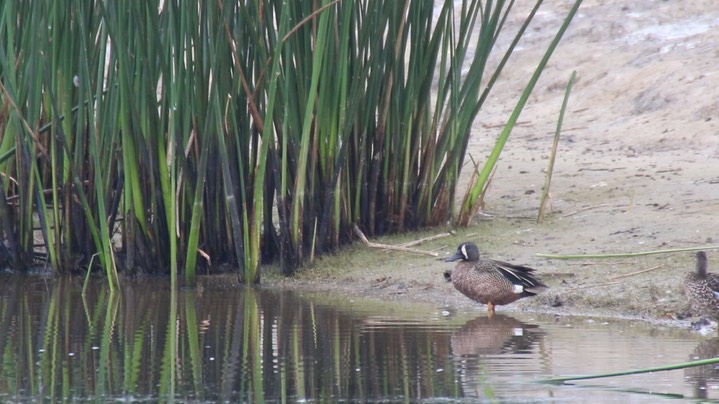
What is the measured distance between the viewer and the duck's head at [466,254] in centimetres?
734

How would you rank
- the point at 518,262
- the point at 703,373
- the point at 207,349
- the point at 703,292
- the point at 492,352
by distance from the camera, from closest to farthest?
the point at 703,373
the point at 492,352
the point at 207,349
the point at 703,292
the point at 518,262

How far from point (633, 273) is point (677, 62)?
6.63 meters

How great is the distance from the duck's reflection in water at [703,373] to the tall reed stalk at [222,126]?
260 centimetres

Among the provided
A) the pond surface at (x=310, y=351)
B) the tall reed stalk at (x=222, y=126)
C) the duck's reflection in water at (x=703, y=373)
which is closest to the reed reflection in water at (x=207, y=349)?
the pond surface at (x=310, y=351)

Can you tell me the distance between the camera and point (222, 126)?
731 centimetres

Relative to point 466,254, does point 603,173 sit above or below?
above

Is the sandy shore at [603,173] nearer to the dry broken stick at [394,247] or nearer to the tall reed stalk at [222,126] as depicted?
the dry broken stick at [394,247]

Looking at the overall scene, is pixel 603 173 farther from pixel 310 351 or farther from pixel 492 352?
pixel 310 351

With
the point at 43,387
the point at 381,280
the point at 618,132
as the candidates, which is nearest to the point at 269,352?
the point at 43,387

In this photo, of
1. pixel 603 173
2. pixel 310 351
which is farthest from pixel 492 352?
pixel 603 173

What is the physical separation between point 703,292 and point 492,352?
4.06ft

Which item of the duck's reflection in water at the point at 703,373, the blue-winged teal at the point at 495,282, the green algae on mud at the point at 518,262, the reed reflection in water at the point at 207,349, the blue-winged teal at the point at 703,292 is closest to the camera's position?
the duck's reflection in water at the point at 703,373

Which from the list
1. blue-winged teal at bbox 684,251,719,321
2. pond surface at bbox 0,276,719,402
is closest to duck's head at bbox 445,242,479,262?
pond surface at bbox 0,276,719,402

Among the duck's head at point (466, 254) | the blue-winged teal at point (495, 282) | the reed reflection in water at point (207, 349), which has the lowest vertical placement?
the reed reflection in water at point (207, 349)
